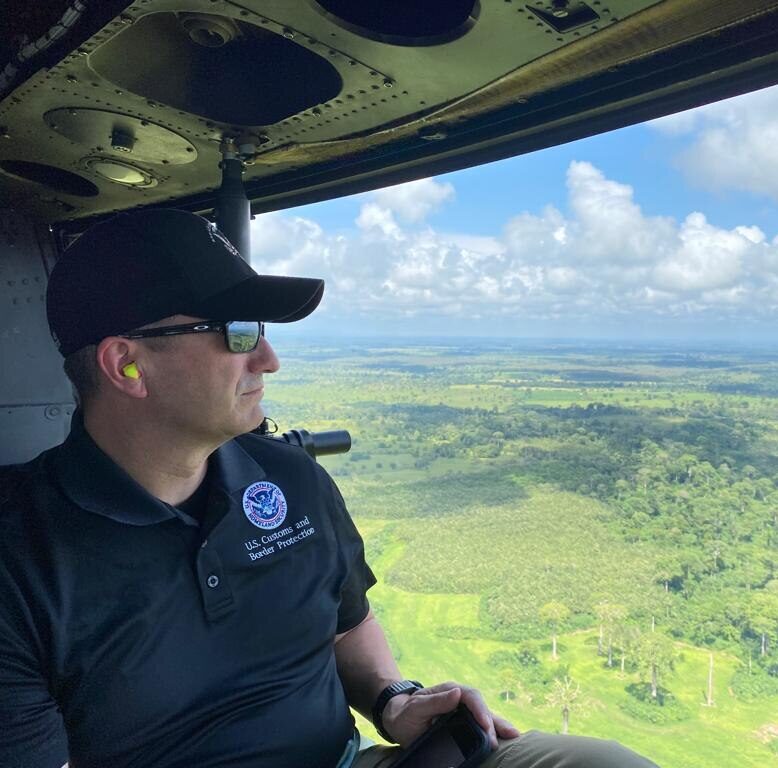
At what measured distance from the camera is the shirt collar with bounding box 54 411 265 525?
3.59ft

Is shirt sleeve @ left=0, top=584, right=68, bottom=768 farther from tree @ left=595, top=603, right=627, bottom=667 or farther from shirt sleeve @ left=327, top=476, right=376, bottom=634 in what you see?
tree @ left=595, top=603, right=627, bottom=667

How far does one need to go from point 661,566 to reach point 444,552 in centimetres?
115

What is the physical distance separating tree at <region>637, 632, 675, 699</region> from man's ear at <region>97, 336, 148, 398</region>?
2601mm

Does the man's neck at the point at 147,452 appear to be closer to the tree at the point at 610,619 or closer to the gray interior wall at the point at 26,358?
the gray interior wall at the point at 26,358

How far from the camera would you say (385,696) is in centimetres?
131

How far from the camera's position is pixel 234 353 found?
1.20 metres

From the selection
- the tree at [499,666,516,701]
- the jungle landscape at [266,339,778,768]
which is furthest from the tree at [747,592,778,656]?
the tree at [499,666,516,701]

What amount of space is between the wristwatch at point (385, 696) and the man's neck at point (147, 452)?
0.55m

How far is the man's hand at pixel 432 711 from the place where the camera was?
1.17 meters

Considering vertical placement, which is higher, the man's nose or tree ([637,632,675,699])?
the man's nose

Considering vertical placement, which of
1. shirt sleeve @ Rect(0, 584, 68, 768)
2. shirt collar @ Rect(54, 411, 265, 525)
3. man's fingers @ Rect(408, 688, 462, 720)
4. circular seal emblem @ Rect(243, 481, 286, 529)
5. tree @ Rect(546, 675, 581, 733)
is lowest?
tree @ Rect(546, 675, 581, 733)

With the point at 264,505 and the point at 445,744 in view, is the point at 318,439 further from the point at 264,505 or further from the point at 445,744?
the point at 445,744

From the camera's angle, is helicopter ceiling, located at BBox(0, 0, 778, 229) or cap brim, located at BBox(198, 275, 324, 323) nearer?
cap brim, located at BBox(198, 275, 324, 323)

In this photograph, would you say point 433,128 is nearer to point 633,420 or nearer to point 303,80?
point 303,80
